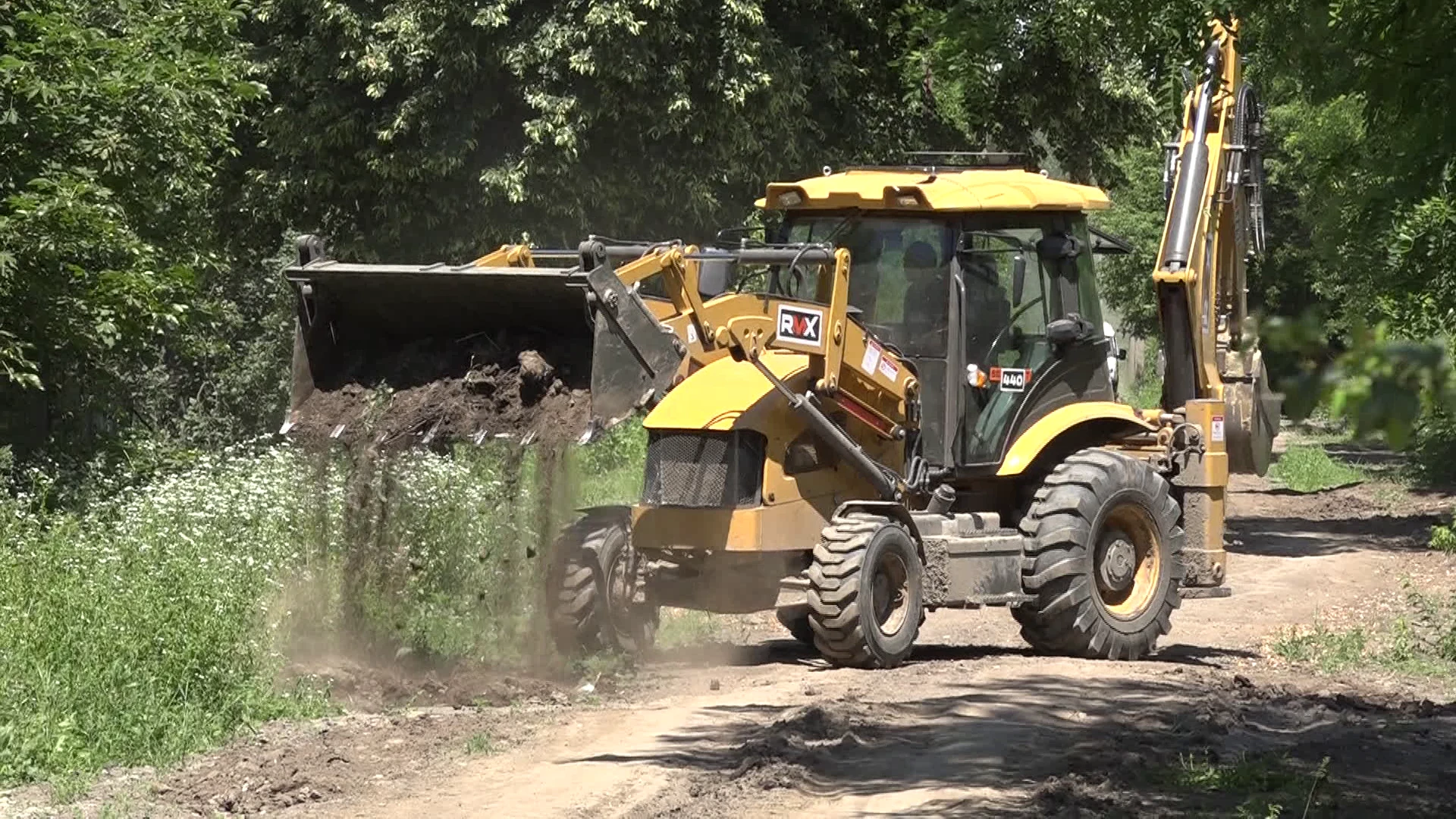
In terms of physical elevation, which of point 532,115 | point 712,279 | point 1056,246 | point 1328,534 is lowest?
point 1328,534

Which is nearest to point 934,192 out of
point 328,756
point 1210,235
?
point 1210,235

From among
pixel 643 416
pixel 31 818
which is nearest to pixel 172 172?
pixel 643 416

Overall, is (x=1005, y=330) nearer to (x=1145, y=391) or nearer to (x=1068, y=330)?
(x=1068, y=330)

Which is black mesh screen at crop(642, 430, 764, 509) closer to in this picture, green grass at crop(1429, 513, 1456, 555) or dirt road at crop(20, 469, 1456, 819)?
dirt road at crop(20, 469, 1456, 819)

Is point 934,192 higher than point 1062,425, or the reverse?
point 934,192

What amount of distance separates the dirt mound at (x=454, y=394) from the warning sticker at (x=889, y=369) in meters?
1.91

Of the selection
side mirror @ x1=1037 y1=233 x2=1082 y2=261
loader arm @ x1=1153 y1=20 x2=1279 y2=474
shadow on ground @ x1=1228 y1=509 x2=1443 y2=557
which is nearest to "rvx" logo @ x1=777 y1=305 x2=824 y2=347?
side mirror @ x1=1037 y1=233 x2=1082 y2=261

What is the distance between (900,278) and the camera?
11.9m

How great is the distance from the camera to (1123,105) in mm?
24469

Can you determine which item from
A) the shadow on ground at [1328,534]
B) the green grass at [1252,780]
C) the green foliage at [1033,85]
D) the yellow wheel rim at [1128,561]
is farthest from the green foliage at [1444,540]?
the green grass at [1252,780]

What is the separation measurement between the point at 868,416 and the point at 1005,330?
1.10m

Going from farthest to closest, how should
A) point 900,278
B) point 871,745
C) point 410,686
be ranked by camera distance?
1. point 900,278
2. point 410,686
3. point 871,745

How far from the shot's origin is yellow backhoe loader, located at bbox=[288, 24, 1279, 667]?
11.0 meters

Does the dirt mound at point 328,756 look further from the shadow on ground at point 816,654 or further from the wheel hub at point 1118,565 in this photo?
the wheel hub at point 1118,565
